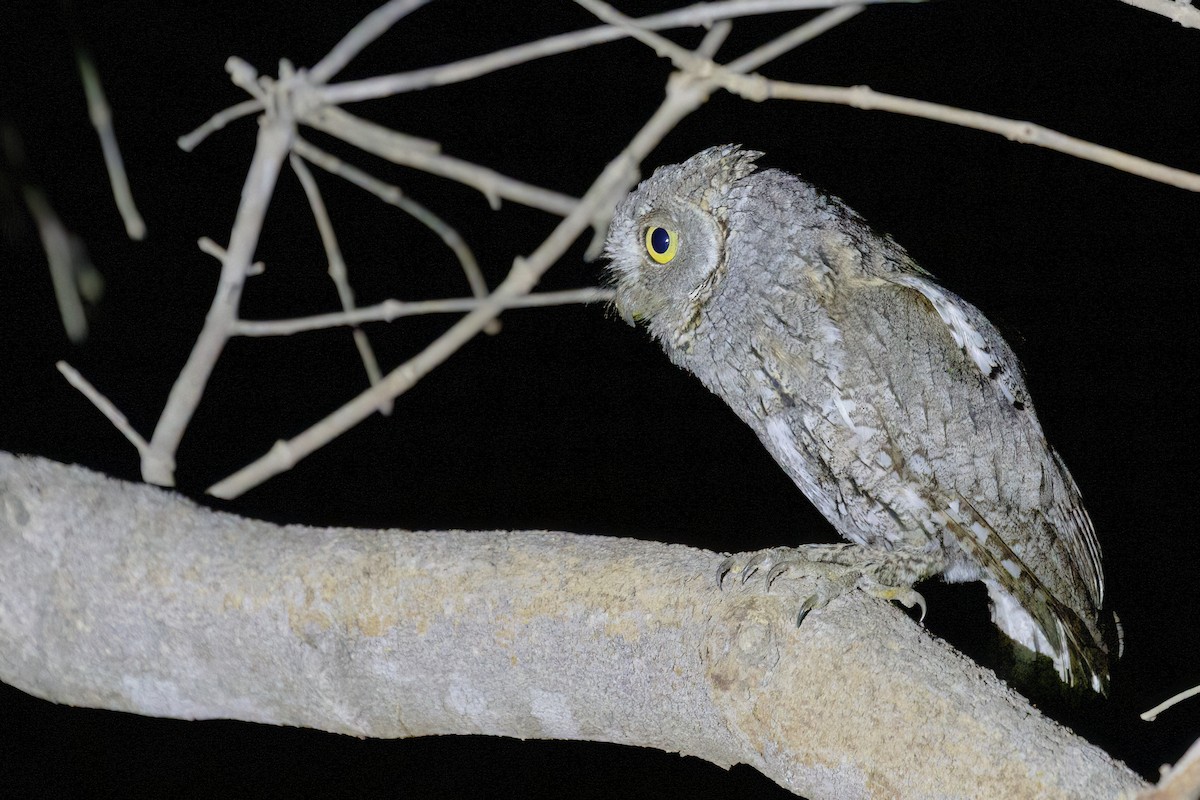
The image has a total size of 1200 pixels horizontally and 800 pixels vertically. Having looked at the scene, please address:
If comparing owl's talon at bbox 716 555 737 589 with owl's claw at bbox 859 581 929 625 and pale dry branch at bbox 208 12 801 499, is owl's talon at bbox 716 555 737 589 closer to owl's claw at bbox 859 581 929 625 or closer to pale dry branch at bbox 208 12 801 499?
owl's claw at bbox 859 581 929 625

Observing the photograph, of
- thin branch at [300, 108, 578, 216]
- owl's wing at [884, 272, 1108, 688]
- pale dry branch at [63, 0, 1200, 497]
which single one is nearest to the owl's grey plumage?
owl's wing at [884, 272, 1108, 688]

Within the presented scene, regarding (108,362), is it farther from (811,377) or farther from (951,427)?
(951,427)

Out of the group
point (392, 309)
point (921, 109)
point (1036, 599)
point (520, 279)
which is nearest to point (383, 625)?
point (392, 309)

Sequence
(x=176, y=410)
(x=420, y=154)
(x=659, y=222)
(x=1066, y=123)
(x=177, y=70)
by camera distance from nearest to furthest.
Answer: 1. (x=420, y=154)
2. (x=176, y=410)
3. (x=659, y=222)
4. (x=177, y=70)
5. (x=1066, y=123)

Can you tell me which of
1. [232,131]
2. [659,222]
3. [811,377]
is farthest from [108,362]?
[811,377]

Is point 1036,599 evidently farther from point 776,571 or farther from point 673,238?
point 673,238
